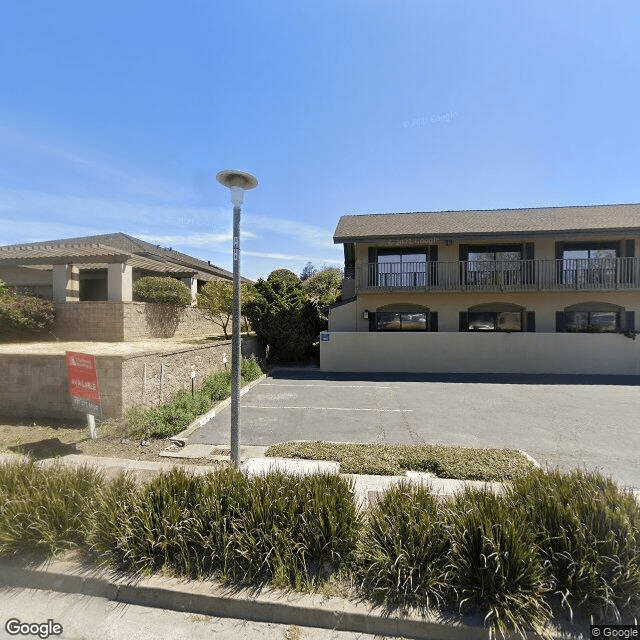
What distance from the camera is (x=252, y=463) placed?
5383 millimetres

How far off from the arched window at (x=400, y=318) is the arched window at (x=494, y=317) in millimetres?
1981

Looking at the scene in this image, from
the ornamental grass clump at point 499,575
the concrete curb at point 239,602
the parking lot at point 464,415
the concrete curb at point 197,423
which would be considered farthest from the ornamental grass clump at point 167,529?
the parking lot at point 464,415

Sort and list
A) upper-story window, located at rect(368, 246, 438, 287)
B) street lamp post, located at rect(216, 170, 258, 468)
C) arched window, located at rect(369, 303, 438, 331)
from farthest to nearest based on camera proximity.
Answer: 1. arched window, located at rect(369, 303, 438, 331)
2. upper-story window, located at rect(368, 246, 438, 287)
3. street lamp post, located at rect(216, 170, 258, 468)

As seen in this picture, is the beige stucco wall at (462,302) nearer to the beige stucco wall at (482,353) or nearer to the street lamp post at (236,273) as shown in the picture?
the beige stucco wall at (482,353)

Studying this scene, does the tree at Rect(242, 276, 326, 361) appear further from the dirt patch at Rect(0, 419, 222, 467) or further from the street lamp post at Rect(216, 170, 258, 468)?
the street lamp post at Rect(216, 170, 258, 468)

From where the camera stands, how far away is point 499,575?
2498mm

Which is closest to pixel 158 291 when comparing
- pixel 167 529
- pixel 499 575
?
pixel 167 529

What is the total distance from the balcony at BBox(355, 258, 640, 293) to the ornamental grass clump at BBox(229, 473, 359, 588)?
43.8 ft

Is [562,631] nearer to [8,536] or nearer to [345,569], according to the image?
[345,569]

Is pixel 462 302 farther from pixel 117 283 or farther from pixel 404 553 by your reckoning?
pixel 117 283

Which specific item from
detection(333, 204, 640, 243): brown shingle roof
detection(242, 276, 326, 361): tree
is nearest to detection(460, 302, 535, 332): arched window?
detection(333, 204, 640, 243): brown shingle roof

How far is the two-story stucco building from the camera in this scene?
13.9 metres

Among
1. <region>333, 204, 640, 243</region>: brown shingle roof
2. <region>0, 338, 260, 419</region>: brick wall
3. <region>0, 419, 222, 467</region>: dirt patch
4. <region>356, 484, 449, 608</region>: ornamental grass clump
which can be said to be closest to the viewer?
<region>356, 484, 449, 608</region>: ornamental grass clump

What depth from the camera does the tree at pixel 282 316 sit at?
14.9 m
